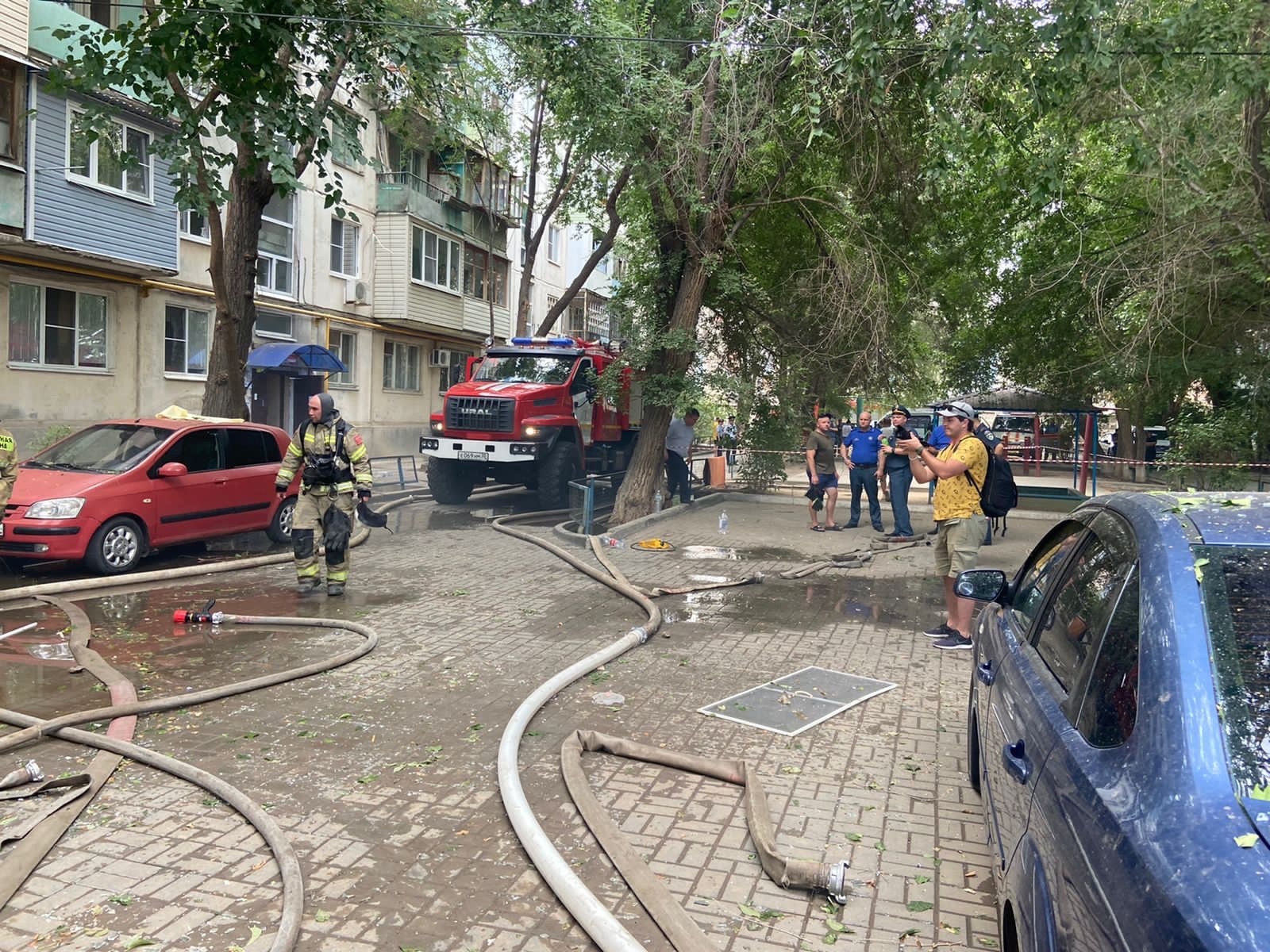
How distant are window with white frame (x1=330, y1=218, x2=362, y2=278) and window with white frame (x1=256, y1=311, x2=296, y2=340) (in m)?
2.14

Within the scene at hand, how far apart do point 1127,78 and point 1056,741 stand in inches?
445

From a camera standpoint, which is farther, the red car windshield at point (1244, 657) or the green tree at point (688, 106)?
the green tree at point (688, 106)

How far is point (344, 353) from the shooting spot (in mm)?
26672

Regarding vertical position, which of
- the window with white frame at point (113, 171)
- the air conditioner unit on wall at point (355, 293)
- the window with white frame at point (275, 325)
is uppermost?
the window with white frame at point (113, 171)

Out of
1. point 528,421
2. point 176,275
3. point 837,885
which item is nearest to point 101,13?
point 176,275

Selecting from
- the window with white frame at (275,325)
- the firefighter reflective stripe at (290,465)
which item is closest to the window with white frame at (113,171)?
the window with white frame at (275,325)

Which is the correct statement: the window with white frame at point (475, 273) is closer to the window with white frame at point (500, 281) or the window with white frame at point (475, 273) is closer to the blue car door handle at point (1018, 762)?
the window with white frame at point (500, 281)

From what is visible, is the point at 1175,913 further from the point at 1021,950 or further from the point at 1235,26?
the point at 1235,26

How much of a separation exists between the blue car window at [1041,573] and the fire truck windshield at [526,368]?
12.5m

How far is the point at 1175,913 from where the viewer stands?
4.91ft

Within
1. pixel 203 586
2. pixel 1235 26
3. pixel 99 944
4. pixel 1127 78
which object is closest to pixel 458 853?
pixel 99 944

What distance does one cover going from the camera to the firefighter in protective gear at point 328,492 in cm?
841

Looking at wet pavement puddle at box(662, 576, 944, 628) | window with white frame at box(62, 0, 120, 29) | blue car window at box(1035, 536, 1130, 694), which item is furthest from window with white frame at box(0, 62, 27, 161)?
blue car window at box(1035, 536, 1130, 694)

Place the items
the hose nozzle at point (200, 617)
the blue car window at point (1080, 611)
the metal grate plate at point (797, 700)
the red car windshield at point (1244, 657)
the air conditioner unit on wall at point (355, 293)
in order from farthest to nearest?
the air conditioner unit on wall at point (355, 293)
the hose nozzle at point (200, 617)
the metal grate plate at point (797, 700)
the blue car window at point (1080, 611)
the red car windshield at point (1244, 657)
